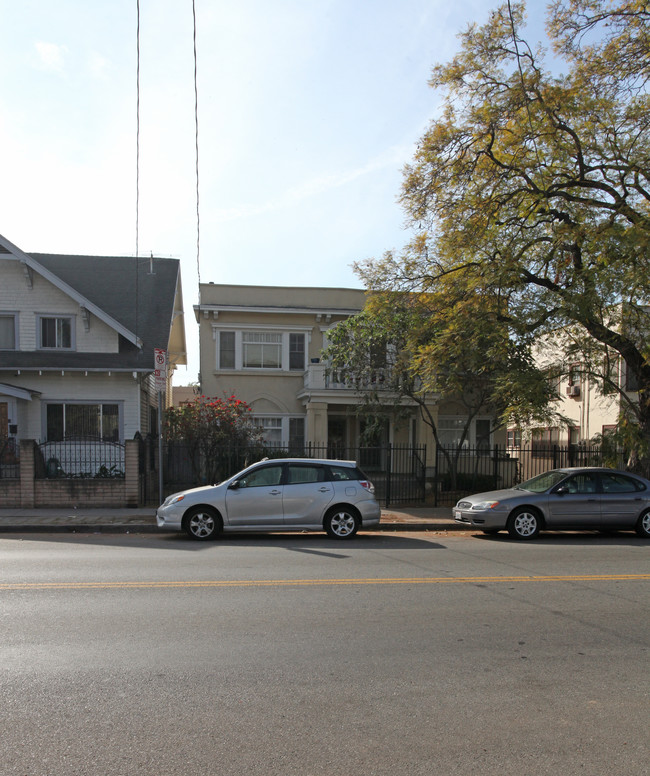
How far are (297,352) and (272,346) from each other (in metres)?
0.95

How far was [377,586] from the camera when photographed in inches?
303

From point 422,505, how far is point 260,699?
1358 centimetres

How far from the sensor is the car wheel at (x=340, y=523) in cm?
1184

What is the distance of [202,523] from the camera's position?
11477 millimetres

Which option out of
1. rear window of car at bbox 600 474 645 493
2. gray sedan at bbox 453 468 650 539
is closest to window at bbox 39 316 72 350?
gray sedan at bbox 453 468 650 539

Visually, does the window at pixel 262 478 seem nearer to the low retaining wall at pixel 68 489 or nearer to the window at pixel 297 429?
the low retaining wall at pixel 68 489

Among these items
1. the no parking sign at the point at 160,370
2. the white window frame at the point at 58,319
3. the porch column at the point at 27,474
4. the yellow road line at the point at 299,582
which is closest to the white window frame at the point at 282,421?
the white window frame at the point at 58,319

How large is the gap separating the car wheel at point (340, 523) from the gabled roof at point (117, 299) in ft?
29.9

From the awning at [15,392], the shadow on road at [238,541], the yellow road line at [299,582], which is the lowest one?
the shadow on road at [238,541]

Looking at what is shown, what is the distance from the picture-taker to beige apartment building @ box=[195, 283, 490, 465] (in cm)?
2369

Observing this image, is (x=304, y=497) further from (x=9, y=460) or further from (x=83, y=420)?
(x=83, y=420)

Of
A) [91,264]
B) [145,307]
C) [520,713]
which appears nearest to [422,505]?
[145,307]

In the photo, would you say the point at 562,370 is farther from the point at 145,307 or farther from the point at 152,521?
the point at 145,307

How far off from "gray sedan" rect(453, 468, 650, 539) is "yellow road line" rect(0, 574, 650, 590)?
12.3 ft
